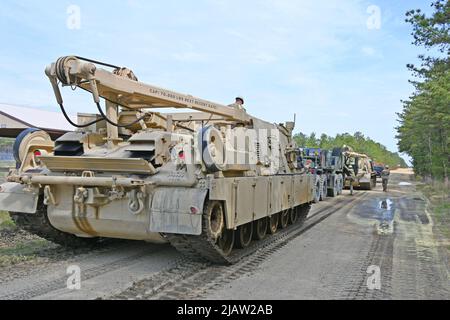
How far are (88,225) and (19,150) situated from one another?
169cm

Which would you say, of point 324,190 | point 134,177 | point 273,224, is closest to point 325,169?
point 324,190

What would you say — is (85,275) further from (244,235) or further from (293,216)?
(293,216)

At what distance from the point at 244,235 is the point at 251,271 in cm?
159

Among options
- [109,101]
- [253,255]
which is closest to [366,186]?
[253,255]

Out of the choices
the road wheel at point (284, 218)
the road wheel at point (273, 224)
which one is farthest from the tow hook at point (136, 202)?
the road wheel at point (284, 218)

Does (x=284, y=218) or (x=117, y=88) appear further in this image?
(x=284, y=218)

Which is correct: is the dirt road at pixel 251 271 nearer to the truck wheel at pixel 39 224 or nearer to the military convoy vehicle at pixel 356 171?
the truck wheel at pixel 39 224

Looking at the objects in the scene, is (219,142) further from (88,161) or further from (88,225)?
(88,225)

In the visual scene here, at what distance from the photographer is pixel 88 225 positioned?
6422 millimetres

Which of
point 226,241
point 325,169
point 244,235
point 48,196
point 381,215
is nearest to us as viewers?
point 48,196

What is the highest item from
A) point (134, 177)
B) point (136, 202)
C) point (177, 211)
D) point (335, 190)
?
point (134, 177)

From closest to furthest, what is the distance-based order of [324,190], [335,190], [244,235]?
[244,235], [324,190], [335,190]

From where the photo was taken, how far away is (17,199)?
6.56 metres

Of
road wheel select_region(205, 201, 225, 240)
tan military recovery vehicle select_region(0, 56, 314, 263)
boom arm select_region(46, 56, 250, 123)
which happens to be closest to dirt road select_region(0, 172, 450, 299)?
tan military recovery vehicle select_region(0, 56, 314, 263)
